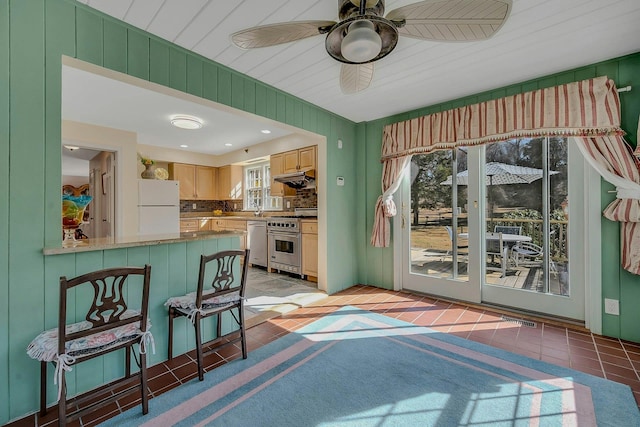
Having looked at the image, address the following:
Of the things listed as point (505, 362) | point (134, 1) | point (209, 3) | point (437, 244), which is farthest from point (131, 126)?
point (505, 362)

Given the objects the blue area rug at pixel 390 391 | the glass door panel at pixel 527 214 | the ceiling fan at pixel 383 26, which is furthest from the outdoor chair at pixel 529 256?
the ceiling fan at pixel 383 26

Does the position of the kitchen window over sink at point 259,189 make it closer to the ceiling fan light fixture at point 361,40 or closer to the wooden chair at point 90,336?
the wooden chair at point 90,336

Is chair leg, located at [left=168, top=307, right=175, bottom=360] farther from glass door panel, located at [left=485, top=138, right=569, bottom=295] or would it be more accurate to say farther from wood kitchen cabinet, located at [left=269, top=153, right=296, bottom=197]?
wood kitchen cabinet, located at [left=269, top=153, right=296, bottom=197]

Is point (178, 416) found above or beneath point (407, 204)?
beneath

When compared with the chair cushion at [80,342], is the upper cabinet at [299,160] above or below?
above

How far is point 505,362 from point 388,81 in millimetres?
2551

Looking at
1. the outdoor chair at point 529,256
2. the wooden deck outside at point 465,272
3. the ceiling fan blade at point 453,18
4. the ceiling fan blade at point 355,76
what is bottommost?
the wooden deck outside at point 465,272

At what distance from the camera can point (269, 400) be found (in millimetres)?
1662

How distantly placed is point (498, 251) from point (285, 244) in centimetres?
298

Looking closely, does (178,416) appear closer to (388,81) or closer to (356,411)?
(356,411)

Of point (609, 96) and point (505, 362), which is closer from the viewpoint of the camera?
point (505, 362)

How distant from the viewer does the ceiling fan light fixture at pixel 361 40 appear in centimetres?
132

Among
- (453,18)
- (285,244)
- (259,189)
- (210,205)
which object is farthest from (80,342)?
(210,205)

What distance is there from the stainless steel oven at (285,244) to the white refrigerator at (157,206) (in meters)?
1.70
